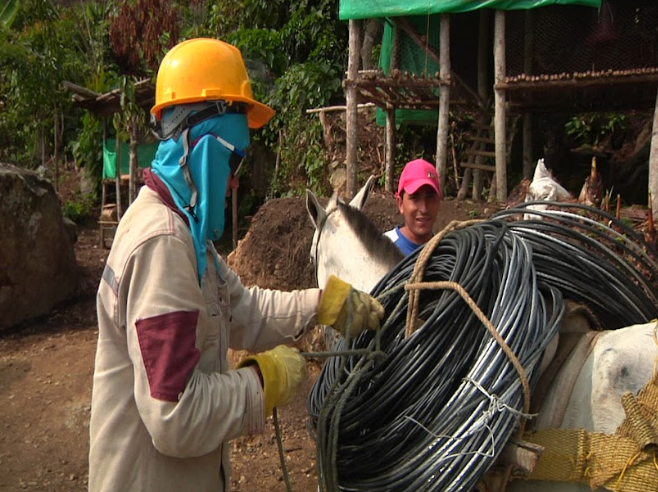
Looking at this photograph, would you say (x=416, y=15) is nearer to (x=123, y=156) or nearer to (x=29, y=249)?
(x=29, y=249)

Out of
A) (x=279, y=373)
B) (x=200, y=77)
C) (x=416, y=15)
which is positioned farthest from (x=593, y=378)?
(x=416, y=15)

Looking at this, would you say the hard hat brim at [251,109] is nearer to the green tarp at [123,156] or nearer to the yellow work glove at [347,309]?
the yellow work glove at [347,309]

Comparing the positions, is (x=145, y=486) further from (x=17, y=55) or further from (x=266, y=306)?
(x=17, y=55)

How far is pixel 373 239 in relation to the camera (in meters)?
2.64

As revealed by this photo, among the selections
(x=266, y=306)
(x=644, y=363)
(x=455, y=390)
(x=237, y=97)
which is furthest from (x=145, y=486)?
(x=644, y=363)

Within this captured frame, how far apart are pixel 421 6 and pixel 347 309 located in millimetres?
6616

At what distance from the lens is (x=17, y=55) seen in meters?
11.4

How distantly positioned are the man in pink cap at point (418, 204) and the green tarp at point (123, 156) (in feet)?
33.3

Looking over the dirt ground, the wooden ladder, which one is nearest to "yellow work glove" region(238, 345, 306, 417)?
the dirt ground

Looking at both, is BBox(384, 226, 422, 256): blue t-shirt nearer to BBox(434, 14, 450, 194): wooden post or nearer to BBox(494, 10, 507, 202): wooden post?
BBox(434, 14, 450, 194): wooden post

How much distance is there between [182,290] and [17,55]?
12.2 metres

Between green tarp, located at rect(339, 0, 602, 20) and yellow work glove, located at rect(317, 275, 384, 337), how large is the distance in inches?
252

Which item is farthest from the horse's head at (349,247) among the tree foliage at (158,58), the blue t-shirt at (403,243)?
the tree foliage at (158,58)

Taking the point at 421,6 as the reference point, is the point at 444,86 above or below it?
below
